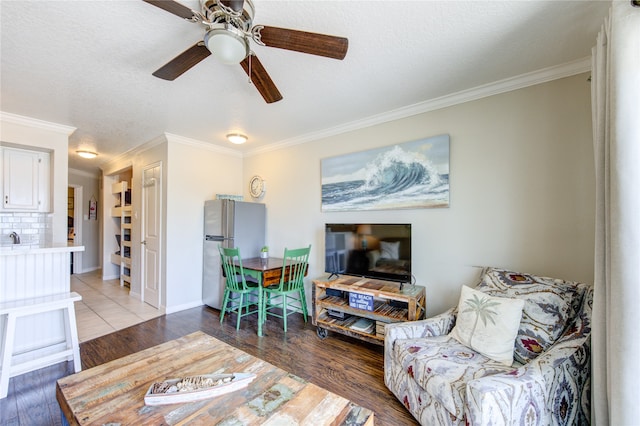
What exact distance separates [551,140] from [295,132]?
8.59ft

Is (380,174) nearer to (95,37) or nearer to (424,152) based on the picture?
(424,152)

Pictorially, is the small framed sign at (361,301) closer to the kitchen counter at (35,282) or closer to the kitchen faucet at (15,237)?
the kitchen counter at (35,282)

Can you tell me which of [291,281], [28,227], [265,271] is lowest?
[291,281]

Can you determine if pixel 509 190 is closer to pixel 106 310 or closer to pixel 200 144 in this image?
pixel 200 144

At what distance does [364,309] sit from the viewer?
256 centimetres

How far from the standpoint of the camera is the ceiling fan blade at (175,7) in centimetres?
112

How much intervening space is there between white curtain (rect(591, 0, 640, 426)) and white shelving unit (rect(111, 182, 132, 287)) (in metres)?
6.11

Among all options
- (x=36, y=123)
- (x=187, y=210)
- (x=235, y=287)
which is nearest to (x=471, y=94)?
(x=235, y=287)

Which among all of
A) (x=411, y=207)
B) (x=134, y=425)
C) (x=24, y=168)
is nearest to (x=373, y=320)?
(x=411, y=207)

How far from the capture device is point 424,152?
8.63 feet

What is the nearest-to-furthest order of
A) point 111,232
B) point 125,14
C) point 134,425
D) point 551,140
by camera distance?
point 134,425 < point 125,14 < point 551,140 < point 111,232

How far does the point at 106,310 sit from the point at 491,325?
4.56 metres

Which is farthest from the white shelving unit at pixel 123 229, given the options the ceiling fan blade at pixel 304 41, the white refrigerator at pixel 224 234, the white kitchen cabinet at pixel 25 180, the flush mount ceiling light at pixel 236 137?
the ceiling fan blade at pixel 304 41

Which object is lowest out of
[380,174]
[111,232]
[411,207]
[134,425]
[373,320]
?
[373,320]
